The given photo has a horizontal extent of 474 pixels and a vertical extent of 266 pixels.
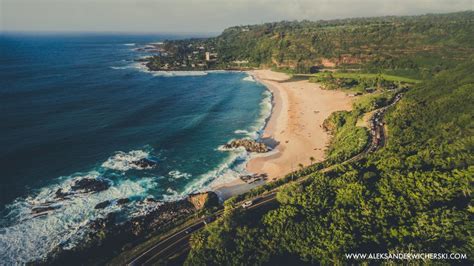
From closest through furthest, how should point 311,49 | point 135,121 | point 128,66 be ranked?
1. point 135,121
2. point 128,66
3. point 311,49

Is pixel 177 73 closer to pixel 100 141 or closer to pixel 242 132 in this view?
pixel 242 132

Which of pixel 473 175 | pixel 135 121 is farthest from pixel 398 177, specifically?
pixel 135 121

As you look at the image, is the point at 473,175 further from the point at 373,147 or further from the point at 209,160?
the point at 209,160

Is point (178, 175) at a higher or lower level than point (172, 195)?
higher

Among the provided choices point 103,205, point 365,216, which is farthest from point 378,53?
point 103,205

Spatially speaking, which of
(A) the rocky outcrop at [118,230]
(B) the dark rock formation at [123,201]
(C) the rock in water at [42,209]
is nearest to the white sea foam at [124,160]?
(B) the dark rock formation at [123,201]

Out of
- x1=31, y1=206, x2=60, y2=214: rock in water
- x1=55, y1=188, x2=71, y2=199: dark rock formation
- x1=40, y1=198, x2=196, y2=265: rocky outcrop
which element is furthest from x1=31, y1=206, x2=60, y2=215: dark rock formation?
x1=40, y1=198, x2=196, y2=265: rocky outcrop

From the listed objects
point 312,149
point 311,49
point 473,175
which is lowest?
point 312,149

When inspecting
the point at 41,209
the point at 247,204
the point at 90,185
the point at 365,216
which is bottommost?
the point at 41,209
